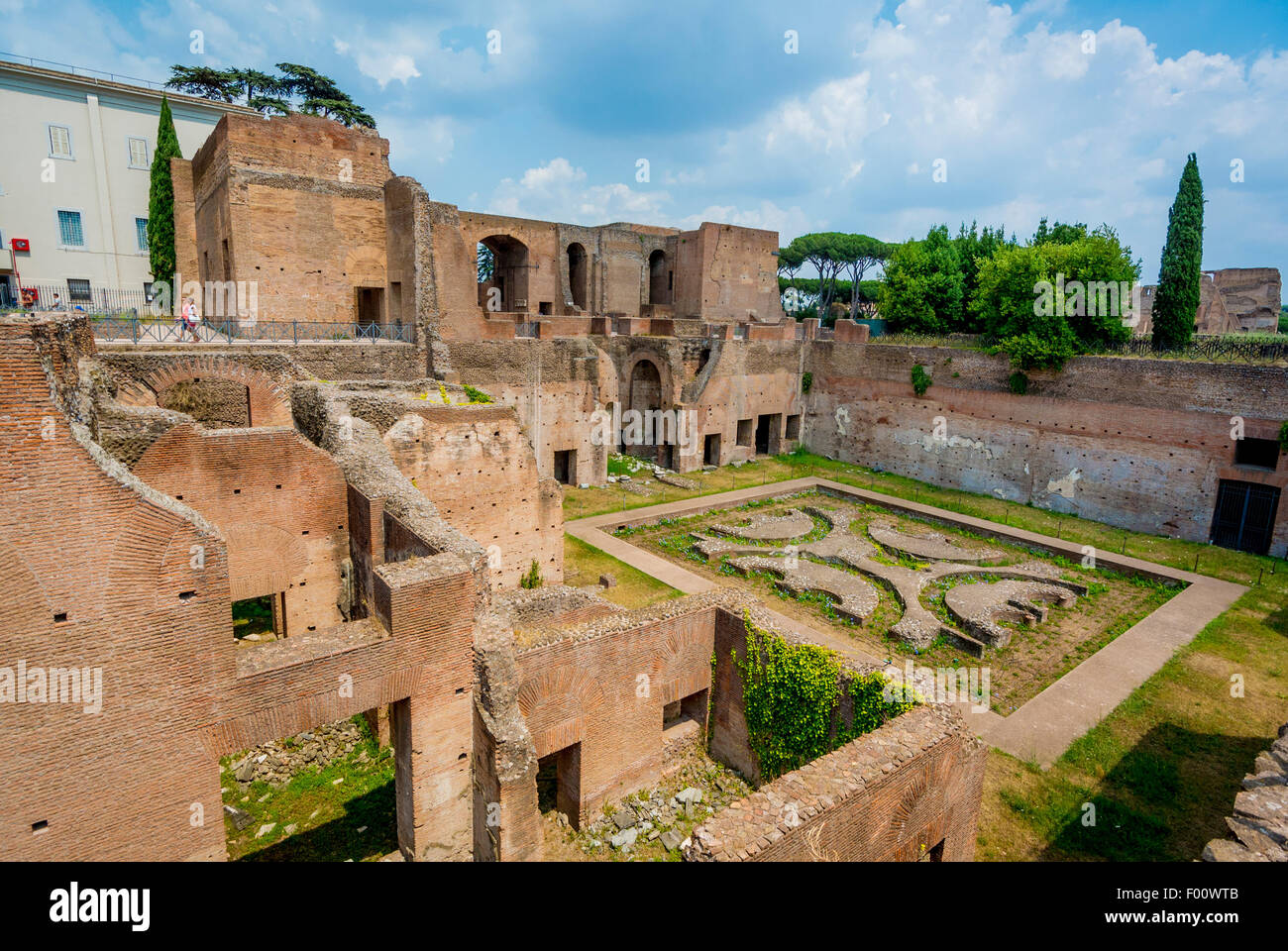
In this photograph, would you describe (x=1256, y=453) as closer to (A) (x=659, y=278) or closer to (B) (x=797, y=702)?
(B) (x=797, y=702)

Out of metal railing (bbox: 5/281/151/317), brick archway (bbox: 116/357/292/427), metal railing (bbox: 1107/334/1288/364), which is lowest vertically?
brick archway (bbox: 116/357/292/427)

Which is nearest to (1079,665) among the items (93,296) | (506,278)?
(506,278)

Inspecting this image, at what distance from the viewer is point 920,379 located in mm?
26359

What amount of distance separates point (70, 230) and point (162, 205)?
154 inches

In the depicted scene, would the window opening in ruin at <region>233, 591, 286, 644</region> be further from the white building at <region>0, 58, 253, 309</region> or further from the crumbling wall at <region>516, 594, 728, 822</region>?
the white building at <region>0, 58, 253, 309</region>

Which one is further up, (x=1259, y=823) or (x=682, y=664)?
(x=1259, y=823)

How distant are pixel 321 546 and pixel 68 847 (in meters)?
6.03

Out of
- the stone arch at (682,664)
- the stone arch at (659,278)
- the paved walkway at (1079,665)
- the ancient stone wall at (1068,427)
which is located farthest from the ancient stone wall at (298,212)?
the ancient stone wall at (1068,427)

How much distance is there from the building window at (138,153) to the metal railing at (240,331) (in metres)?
14.3

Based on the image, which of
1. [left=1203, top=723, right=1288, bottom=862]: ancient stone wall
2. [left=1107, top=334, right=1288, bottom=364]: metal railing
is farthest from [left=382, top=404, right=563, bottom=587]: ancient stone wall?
[left=1107, top=334, right=1288, bottom=364]: metal railing

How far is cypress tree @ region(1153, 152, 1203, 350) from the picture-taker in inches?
886

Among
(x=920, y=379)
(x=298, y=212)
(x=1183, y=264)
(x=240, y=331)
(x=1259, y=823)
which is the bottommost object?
(x=1259, y=823)

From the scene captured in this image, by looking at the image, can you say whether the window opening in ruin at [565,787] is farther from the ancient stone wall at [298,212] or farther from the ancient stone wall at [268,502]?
the ancient stone wall at [298,212]

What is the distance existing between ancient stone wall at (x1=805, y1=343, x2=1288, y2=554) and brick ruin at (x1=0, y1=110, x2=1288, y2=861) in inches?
3.2
